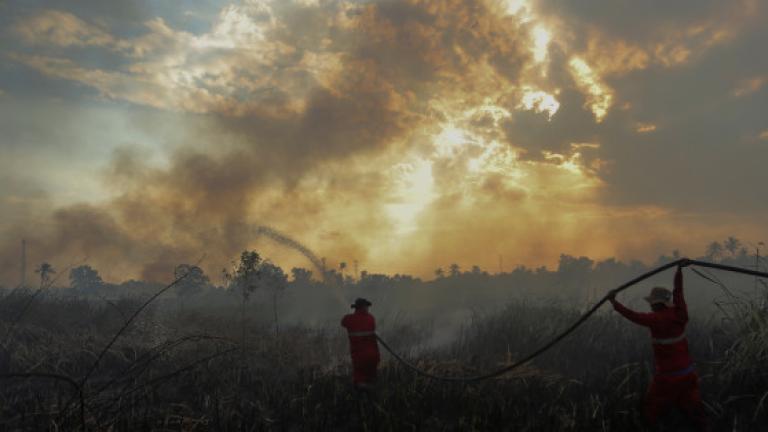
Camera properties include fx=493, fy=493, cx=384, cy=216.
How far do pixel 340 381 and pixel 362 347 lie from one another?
91 centimetres

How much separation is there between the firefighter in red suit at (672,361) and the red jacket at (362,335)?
462cm

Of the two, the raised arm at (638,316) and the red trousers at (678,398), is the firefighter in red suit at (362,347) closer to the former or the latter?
the raised arm at (638,316)

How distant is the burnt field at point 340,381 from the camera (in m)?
6.45

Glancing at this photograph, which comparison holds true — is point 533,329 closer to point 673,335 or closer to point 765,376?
point 765,376

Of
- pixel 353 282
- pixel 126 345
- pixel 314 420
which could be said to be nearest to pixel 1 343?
pixel 126 345

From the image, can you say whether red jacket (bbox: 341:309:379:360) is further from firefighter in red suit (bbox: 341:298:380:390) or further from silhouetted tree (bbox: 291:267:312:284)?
silhouetted tree (bbox: 291:267:312:284)

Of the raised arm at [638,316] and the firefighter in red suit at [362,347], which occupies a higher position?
the raised arm at [638,316]

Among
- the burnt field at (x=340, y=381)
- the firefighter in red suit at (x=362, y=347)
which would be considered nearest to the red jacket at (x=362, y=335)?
the firefighter in red suit at (x=362, y=347)

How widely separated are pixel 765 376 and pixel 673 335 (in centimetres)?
226

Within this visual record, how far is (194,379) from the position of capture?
962 centimetres

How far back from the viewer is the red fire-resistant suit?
9078 millimetres

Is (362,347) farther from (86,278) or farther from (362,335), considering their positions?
(86,278)

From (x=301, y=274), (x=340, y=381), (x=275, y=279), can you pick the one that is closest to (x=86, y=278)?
(x=301, y=274)

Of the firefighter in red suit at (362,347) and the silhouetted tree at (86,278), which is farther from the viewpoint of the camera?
the silhouetted tree at (86,278)
